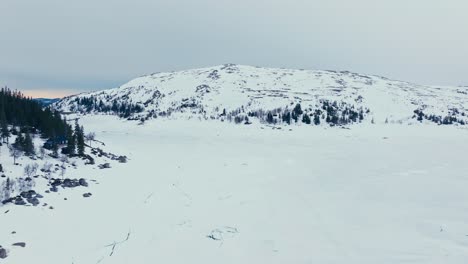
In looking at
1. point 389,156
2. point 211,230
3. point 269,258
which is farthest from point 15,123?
point 389,156

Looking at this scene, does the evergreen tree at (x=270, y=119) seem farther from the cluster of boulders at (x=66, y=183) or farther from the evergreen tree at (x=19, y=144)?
the cluster of boulders at (x=66, y=183)

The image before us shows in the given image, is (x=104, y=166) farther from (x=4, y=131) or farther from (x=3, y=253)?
(x=3, y=253)

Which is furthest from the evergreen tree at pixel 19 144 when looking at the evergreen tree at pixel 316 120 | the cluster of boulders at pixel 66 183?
the evergreen tree at pixel 316 120

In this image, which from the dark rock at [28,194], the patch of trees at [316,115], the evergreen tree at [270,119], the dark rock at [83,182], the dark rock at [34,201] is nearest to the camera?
the dark rock at [34,201]

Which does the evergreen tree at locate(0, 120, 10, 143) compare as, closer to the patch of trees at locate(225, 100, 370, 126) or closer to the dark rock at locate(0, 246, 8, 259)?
the dark rock at locate(0, 246, 8, 259)

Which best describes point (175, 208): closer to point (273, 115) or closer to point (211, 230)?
point (211, 230)

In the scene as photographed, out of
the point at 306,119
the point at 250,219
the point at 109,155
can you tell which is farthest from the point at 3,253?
the point at 306,119

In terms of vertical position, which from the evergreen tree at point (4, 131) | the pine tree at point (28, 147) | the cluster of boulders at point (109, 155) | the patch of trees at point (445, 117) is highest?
the patch of trees at point (445, 117)
